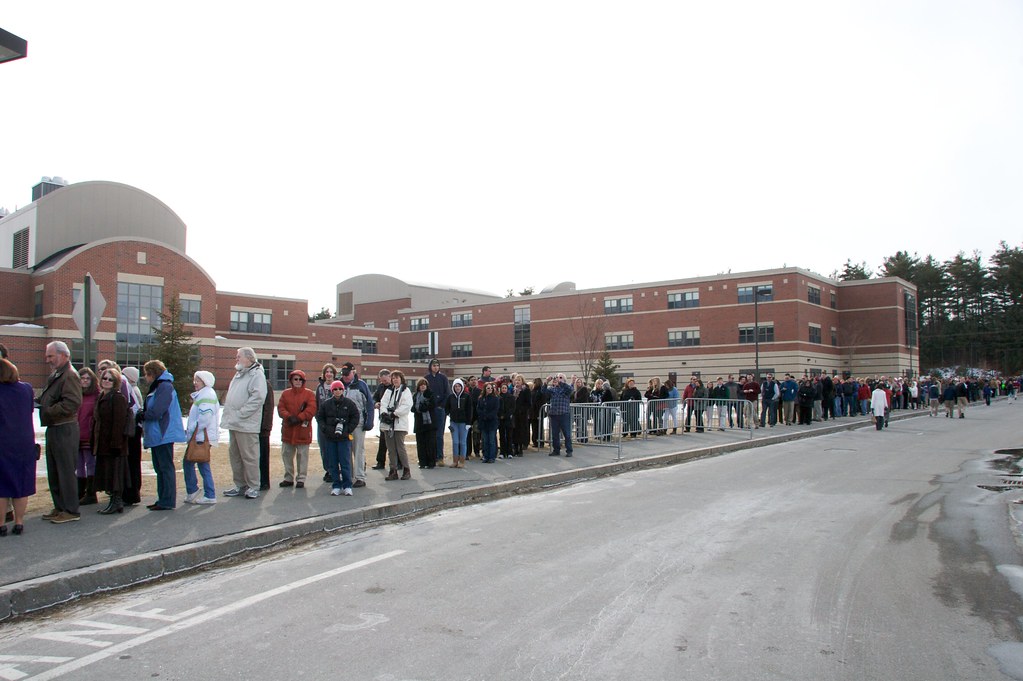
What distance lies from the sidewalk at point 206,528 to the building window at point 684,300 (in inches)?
2249

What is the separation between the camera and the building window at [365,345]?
78.4 m

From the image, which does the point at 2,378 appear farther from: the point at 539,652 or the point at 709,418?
the point at 709,418

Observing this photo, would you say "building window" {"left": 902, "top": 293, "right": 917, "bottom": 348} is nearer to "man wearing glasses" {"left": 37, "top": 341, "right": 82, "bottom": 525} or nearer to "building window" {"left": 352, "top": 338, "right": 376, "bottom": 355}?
"building window" {"left": 352, "top": 338, "right": 376, "bottom": 355}

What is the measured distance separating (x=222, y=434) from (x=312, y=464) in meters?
7.46

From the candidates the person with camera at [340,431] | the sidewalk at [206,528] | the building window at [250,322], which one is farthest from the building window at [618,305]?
the person with camera at [340,431]

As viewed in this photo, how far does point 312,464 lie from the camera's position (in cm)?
1391

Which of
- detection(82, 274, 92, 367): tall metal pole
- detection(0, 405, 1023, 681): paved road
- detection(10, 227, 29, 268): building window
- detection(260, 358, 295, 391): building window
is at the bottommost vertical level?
detection(0, 405, 1023, 681): paved road

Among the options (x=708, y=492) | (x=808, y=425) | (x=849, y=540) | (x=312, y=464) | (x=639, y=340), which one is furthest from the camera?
(x=639, y=340)

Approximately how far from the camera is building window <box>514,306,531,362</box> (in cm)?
7994

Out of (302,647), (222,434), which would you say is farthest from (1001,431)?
(302,647)

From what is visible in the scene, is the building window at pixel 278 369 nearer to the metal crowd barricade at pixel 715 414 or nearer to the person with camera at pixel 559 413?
the metal crowd barricade at pixel 715 414

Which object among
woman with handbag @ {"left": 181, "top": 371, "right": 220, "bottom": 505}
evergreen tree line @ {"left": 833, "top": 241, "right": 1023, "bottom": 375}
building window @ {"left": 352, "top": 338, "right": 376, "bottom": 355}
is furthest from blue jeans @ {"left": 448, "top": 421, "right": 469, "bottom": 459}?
evergreen tree line @ {"left": 833, "top": 241, "right": 1023, "bottom": 375}

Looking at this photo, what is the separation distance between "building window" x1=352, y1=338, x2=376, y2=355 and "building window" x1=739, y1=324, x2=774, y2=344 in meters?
38.8

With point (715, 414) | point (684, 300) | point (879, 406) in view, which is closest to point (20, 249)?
point (715, 414)
